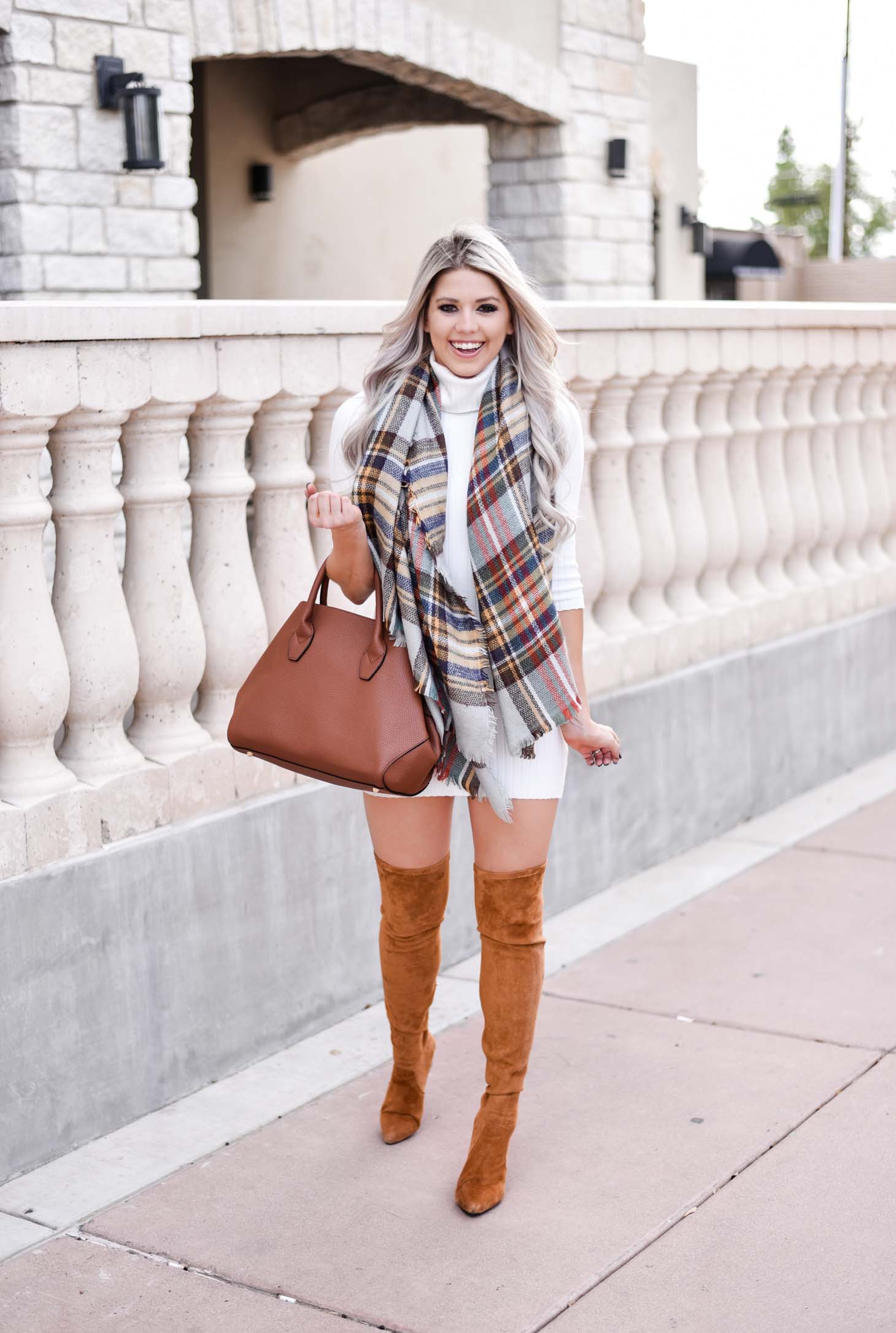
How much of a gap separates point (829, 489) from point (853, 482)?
0.22 metres

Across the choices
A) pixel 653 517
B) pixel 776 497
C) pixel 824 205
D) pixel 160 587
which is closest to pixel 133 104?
pixel 776 497

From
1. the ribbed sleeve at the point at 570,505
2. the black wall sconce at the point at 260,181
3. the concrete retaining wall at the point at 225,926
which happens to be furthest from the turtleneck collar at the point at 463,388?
the black wall sconce at the point at 260,181

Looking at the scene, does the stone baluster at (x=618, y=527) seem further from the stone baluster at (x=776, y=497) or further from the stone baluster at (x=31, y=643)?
the stone baluster at (x=31, y=643)

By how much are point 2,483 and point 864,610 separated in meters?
4.24

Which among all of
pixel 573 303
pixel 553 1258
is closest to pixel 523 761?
pixel 553 1258

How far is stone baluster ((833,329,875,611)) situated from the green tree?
208 feet

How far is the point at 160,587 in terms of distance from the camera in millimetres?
3631

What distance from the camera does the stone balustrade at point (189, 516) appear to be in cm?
329

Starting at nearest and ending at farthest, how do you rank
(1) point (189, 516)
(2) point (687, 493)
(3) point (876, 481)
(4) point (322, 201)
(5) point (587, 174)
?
(1) point (189, 516) → (2) point (687, 493) → (3) point (876, 481) → (5) point (587, 174) → (4) point (322, 201)

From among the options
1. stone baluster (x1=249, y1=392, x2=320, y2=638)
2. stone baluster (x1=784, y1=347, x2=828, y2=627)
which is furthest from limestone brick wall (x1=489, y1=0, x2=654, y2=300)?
stone baluster (x1=249, y1=392, x2=320, y2=638)

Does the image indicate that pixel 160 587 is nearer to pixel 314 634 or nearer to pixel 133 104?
pixel 314 634

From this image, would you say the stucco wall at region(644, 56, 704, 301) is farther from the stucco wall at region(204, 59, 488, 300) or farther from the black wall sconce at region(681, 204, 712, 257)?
the stucco wall at region(204, 59, 488, 300)

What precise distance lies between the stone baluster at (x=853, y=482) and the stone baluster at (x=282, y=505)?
297 centimetres

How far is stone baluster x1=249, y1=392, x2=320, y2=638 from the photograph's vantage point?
3.87m
